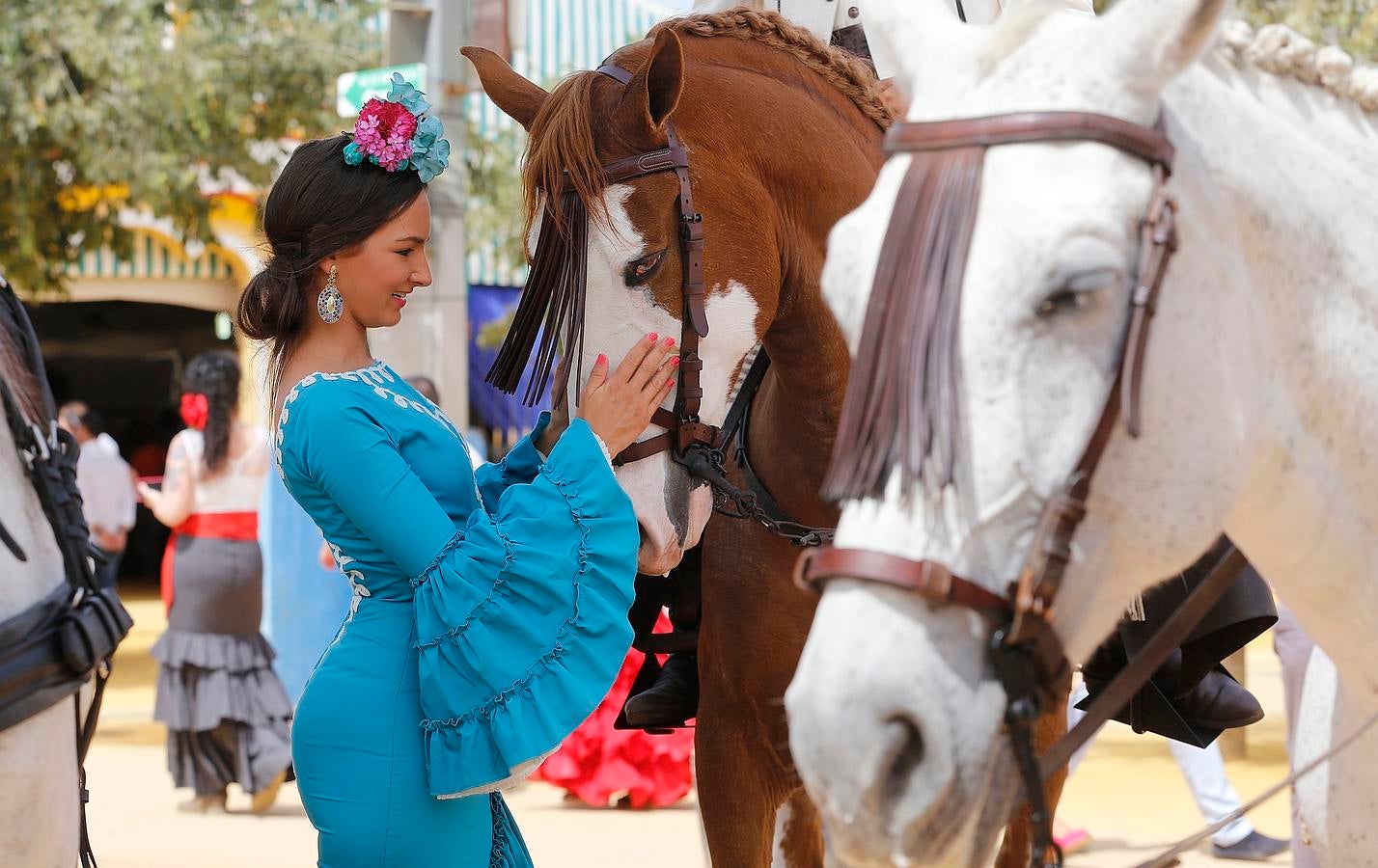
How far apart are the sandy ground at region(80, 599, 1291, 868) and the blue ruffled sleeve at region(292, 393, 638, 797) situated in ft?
12.0

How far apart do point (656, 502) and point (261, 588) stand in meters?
5.91

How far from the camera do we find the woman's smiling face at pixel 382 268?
282 centimetres

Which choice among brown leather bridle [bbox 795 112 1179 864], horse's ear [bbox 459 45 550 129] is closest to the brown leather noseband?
brown leather bridle [bbox 795 112 1179 864]

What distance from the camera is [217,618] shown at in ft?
26.7

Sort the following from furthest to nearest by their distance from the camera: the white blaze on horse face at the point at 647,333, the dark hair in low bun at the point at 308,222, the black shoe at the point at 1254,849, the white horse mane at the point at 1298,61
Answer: the black shoe at the point at 1254,849
the white blaze on horse face at the point at 647,333
the dark hair in low bun at the point at 308,222
the white horse mane at the point at 1298,61

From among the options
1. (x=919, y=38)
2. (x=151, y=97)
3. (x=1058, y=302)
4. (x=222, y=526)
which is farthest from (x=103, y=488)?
(x=1058, y=302)

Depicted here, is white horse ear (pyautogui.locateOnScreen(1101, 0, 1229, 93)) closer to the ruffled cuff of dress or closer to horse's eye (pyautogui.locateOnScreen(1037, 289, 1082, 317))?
horse's eye (pyautogui.locateOnScreen(1037, 289, 1082, 317))

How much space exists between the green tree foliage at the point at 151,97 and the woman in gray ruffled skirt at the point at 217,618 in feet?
12.8

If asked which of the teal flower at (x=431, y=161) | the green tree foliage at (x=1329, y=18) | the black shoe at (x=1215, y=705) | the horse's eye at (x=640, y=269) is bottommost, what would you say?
the black shoe at (x=1215, y=705)

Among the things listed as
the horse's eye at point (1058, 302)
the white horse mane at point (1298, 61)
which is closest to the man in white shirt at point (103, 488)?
the white horse mane at point (1298, 61)

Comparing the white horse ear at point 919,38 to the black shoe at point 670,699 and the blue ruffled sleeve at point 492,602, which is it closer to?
the blue ruffled sleeve at point 492,602

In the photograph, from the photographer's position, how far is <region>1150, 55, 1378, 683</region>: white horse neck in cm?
175

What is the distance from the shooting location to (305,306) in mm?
2852

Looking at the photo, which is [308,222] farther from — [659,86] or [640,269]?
[659,86]
